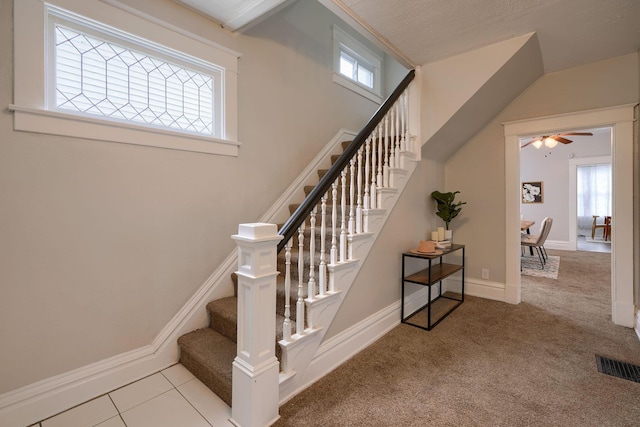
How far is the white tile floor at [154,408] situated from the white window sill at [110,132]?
1.62 metres

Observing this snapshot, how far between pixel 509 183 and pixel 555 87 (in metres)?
1.09

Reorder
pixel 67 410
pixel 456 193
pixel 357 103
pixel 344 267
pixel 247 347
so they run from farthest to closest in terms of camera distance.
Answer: pixel 357 103
pixel 456 193
pixel 344 267
pixel 67 410
pixel 247 347

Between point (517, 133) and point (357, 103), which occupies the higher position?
point (357, 103)

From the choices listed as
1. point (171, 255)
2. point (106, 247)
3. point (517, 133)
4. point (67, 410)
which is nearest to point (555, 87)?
point (517, 133)

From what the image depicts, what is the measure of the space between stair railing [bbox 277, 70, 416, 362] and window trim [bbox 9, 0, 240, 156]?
3.32 feet

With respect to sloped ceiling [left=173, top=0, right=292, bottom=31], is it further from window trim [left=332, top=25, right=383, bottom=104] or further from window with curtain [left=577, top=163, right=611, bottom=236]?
window with curtain [left=577, top=163, right=611, bottom=236]

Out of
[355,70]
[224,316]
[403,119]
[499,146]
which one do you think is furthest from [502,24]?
[224,316]

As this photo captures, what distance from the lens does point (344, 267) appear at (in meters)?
2.12

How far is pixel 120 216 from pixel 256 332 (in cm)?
125

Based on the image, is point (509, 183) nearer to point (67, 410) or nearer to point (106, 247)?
point (106, 247)

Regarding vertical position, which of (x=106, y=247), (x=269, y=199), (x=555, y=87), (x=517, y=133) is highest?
(x=555, y=87)

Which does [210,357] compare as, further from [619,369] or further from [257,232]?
[619,369]

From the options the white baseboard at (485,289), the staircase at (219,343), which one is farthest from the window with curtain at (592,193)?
the staircase at (219,343)

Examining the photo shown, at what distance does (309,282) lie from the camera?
185 cm
